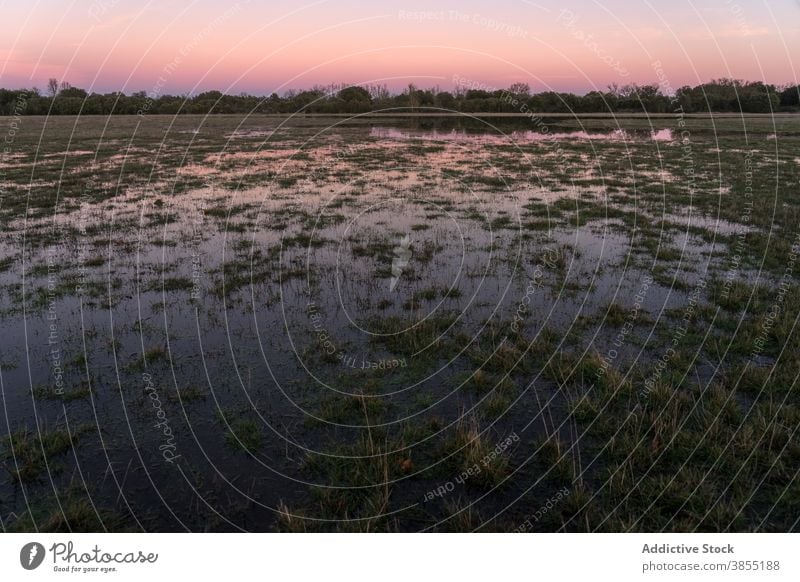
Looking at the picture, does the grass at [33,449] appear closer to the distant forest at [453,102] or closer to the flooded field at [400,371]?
the flooded field at [400,371]

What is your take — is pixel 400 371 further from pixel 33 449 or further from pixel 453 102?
pixel 453 102

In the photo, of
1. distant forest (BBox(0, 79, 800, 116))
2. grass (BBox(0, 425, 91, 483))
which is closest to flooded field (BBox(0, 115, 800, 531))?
grass (BBox(0, 425, 91, 483))

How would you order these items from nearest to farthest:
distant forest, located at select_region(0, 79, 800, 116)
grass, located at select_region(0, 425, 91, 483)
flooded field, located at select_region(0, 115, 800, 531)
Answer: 1. flooded field, located at select_region(0, 115, 800, 531)
2. grass, located at select_region(0, 425, 91, 483)
3. distant forest, located at select_region(0, 79, 800, 116)

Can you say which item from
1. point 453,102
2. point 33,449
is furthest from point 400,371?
point 453,102

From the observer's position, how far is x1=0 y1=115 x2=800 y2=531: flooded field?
6.91 m

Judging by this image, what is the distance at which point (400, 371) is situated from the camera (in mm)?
10297

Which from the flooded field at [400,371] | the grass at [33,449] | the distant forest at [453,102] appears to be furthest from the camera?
the distant forest at [453,102]

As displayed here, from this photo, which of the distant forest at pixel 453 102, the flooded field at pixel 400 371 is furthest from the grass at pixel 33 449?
the distant forest at pixel 453 102

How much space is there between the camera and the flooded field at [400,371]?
6.91 m

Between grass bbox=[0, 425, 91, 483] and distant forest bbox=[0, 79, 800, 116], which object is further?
distant forest bbox=[0, 79, 800, 116]

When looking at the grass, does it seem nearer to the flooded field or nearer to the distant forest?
the flooded field
